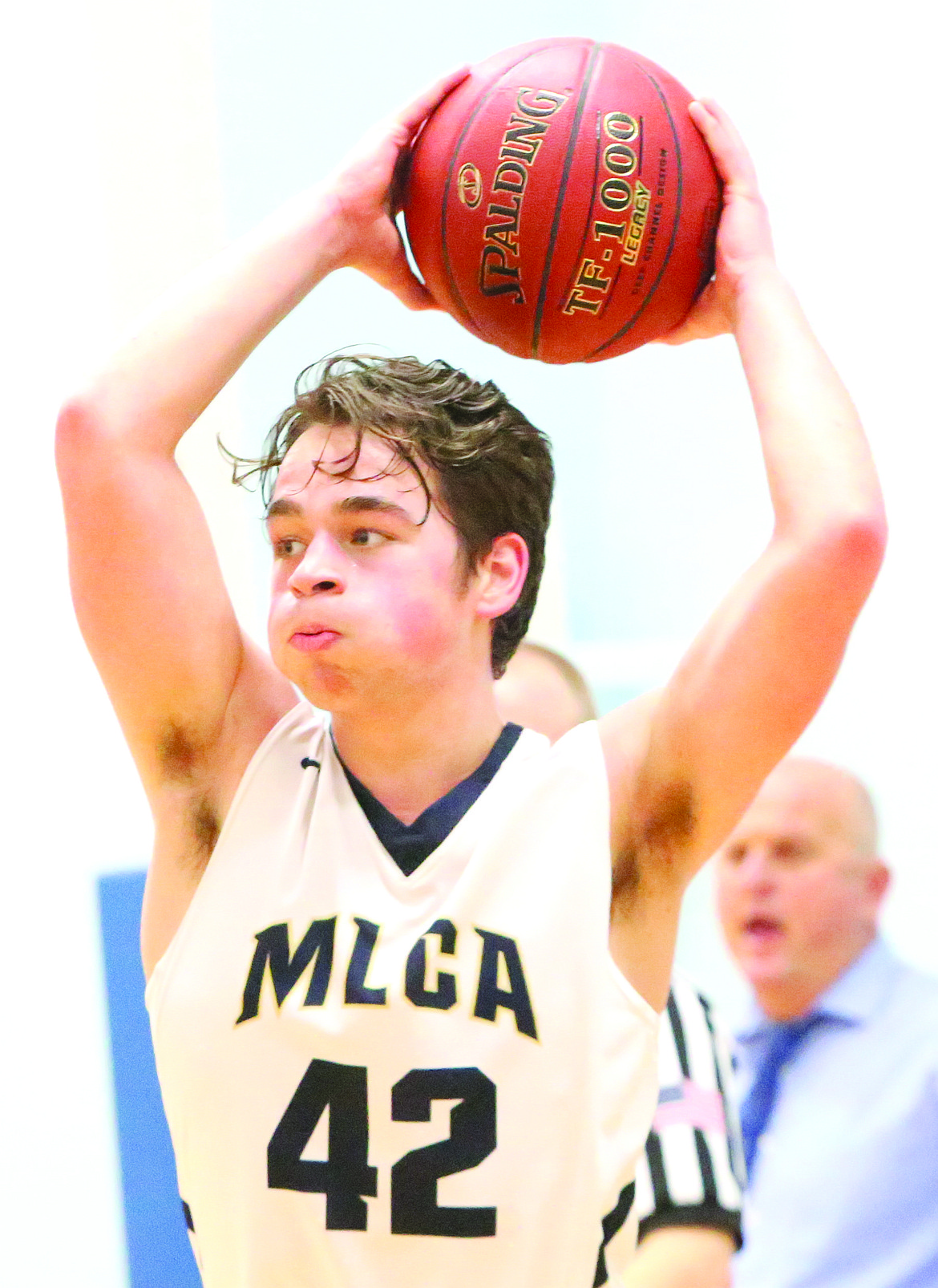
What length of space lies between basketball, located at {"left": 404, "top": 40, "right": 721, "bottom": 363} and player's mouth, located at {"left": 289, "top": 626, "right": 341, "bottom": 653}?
431mm

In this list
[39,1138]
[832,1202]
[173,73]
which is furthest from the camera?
[173,73]

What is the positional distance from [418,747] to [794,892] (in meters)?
1.23

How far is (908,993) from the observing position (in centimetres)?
257

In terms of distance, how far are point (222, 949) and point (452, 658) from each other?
1.19 feet

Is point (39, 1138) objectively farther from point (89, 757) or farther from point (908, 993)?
point (908, 993)

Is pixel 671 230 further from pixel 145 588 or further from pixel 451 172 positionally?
pixel 145 588

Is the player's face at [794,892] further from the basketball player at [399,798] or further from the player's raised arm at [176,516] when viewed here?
the player's raised arm at [176,516]

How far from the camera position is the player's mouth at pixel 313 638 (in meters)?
1.41

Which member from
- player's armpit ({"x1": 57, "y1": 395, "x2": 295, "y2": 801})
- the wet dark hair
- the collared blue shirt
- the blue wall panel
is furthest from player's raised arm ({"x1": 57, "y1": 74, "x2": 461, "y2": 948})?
the blue wall panel

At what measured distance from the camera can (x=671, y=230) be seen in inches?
61.7

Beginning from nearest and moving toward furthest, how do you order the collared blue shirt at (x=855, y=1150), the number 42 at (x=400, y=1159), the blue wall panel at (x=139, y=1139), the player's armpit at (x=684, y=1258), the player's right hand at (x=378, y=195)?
the number 42 at (x=400, y=1159) < the player's right hand at (x=378, y=195) < the player's armpit at (x=684, y=1258) < the collared blue shirt at (x=855, y=1150) < the blue wall panel at (x=139, y=1139)

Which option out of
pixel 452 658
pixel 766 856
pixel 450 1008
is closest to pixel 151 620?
pixel 452 658

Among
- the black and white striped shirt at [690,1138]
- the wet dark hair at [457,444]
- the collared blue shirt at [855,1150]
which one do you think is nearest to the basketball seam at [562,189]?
the wet dark hair at [457,444]

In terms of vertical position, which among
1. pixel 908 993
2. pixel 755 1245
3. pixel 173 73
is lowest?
pixel 755 1245
